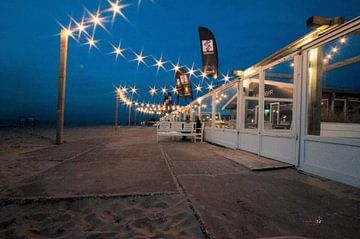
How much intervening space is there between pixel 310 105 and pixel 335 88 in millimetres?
2080

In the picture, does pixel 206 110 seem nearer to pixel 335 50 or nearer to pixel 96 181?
pixel 335 50

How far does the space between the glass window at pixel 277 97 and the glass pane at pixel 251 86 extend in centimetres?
32

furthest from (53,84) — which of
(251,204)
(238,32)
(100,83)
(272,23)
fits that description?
(251,204)

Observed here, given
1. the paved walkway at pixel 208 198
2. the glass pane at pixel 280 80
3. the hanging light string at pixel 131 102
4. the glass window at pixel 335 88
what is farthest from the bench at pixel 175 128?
the hanging light string at pixel 131 102

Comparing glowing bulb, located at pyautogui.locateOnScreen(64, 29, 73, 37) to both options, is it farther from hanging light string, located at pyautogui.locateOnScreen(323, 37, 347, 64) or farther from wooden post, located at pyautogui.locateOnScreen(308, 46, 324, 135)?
hanging light string, located at pyautogui.locateOnScreen(323, 37, 347, 64)

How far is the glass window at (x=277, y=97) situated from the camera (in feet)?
18.1

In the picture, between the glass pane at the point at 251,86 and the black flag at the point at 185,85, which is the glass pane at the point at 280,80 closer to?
the glass pane at the point at 251,86

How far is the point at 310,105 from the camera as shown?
422 centimetres

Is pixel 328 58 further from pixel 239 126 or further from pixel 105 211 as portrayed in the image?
pixel 105 211

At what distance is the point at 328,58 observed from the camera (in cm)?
449

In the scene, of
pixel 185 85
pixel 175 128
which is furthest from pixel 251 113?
pixel 185 85

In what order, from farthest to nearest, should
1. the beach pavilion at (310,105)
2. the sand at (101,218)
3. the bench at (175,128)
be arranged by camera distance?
1. the bench at (175,128)
2. the beach pavilion at (310,105)
3. the sand at (101,218)

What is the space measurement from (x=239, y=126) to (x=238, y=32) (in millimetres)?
85142

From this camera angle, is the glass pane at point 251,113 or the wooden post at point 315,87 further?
the glass pane at point 251,113
